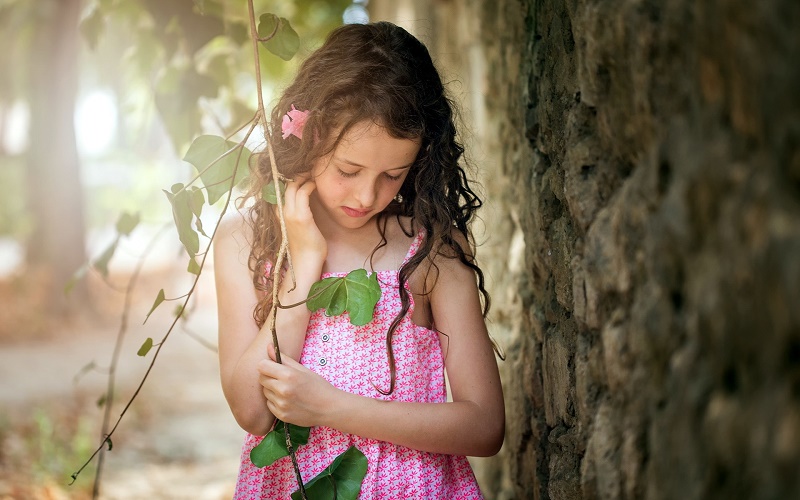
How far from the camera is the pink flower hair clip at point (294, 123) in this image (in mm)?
1880

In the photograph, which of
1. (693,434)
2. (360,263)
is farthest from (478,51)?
(693,434)

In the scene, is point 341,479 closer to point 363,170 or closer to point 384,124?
point 363,170

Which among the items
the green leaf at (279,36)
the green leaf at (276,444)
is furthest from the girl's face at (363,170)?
the green leaf at (276,444)

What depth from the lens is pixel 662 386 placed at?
110cm

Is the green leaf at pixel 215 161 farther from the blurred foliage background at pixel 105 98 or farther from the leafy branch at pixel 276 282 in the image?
the blurred foliage background at pixel 105 98

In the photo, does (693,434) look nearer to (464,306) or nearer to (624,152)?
(624,152)

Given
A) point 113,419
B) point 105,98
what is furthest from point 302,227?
point 105,98

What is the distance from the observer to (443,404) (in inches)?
70.8

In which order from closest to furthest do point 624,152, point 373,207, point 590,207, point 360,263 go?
point 624,152 → point 590,207 → point 373,207 → point 360,263

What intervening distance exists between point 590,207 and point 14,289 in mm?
8753

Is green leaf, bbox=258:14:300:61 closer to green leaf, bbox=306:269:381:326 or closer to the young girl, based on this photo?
the young girl

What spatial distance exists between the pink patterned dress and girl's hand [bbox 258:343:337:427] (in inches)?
5.7

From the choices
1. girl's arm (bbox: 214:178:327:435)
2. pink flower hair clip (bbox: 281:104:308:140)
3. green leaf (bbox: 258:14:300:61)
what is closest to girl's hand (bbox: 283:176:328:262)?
girl's arm (bbox: 214:178:327:435)

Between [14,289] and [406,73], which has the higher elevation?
[14,289]
